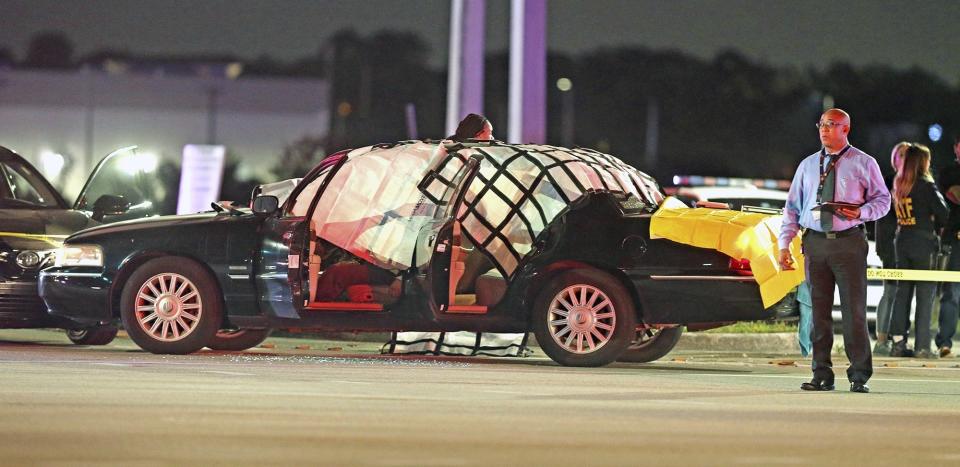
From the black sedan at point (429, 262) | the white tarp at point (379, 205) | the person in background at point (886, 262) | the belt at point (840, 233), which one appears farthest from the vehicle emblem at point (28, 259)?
the person in background at point (886, 262)

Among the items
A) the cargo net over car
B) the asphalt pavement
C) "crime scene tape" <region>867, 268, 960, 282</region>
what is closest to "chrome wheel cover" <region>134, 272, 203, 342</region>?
the asphalt pavement

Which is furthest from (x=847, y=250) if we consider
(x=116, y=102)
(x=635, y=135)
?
(x=635, y=135)

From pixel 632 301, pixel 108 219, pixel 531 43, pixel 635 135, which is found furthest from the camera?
pixel 635 135

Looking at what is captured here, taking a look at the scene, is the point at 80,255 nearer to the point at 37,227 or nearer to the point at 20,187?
the point at 37,227

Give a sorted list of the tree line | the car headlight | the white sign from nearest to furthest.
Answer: the car headlight
the white sign
the tree line

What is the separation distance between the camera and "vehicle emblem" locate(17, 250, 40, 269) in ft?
53.2

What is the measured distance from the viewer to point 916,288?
694 inches

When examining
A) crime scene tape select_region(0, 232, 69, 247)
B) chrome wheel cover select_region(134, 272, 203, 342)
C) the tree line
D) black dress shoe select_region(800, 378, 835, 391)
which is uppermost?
the tree line

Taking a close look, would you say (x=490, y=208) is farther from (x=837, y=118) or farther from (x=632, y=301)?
(x=837, y=118)

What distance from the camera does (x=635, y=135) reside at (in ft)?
407

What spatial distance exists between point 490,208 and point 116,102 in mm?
97079

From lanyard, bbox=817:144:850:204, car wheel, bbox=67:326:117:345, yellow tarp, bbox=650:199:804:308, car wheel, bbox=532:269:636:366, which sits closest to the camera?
lanyard, bbox=817:144:850:204

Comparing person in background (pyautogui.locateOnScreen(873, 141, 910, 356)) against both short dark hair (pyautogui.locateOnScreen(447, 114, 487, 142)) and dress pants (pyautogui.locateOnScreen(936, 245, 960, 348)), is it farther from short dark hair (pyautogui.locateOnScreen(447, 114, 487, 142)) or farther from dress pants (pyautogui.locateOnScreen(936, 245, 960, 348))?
short dark hair (pyautogui.locateOnScreen(447, 114, 487, 142))

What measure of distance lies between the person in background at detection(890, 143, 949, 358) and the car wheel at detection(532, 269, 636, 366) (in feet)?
13.4
